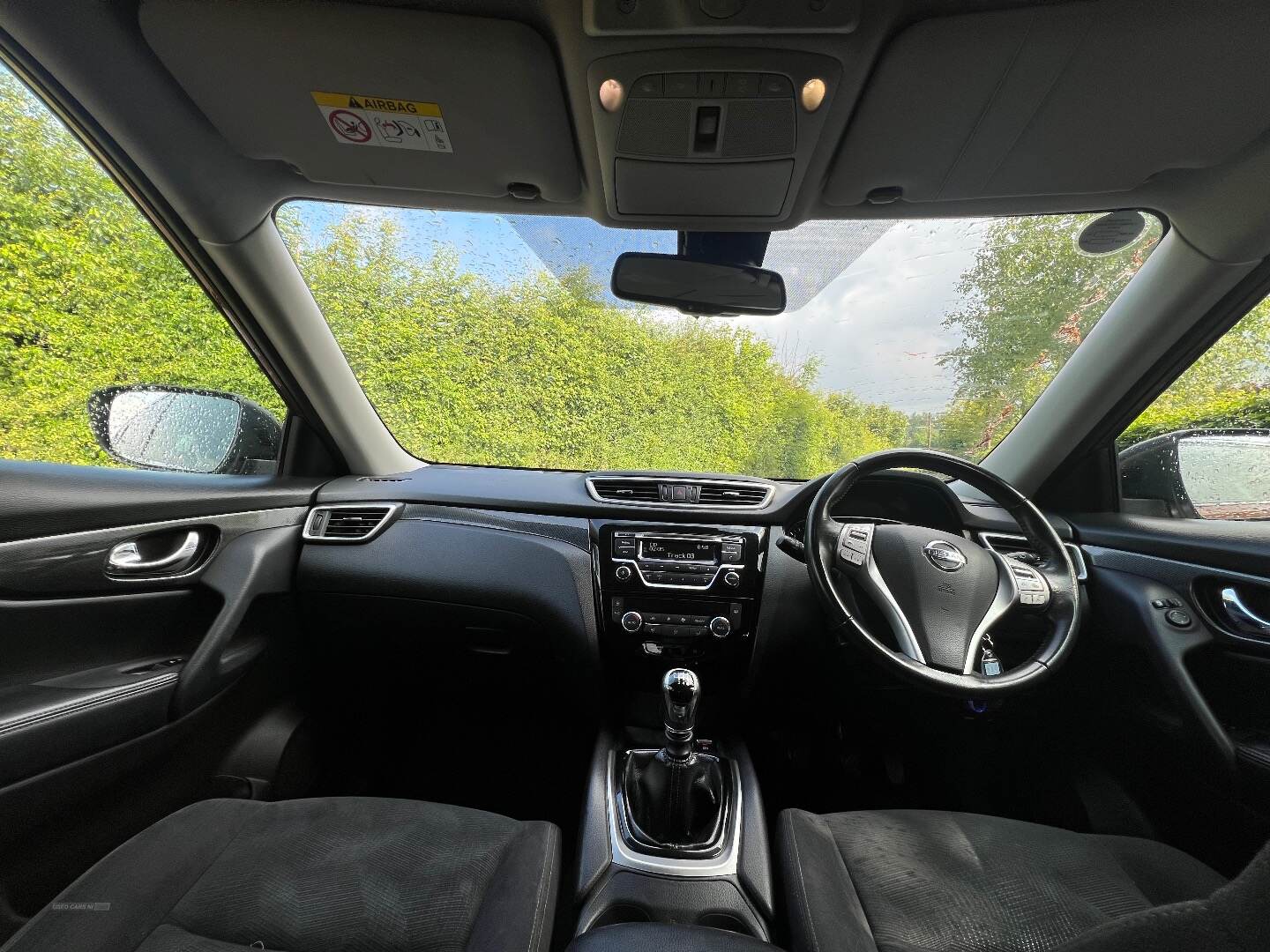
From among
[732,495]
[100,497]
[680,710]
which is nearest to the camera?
[100,497]

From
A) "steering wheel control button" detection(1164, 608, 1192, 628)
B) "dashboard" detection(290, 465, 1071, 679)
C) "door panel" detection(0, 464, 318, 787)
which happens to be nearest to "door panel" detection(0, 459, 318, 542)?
"door panel" detection(0, 464, 318, 787)

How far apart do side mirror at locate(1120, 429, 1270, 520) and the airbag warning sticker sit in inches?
104

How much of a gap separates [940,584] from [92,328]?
273cm

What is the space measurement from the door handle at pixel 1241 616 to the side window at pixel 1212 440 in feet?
1.13

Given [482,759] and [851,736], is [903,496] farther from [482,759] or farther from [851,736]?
[482,759]

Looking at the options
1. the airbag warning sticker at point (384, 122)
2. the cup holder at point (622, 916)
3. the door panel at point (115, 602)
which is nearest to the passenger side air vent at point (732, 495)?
the cup holder at point (622, 916)

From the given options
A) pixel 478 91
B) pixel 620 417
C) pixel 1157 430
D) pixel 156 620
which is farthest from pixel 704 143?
pixel 156 620

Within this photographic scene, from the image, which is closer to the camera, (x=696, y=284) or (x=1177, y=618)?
(x=1177, y=618)

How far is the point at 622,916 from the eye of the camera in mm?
1459

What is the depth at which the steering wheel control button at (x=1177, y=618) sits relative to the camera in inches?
63.2

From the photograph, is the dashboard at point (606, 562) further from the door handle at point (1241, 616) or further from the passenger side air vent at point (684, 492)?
the door handle at point (1241, 616)

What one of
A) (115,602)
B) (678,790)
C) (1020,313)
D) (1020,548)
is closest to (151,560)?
(115,602)

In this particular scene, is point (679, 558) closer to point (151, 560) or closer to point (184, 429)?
point (151, 560)

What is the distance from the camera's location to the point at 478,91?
1334 mm
